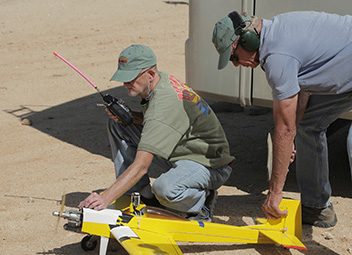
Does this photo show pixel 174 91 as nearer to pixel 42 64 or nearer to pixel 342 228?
pixel 342 228

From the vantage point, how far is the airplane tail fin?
4988 mm

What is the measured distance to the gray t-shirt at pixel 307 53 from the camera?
14.4 feet

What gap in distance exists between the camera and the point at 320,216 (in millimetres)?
5602

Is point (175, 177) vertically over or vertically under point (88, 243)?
over

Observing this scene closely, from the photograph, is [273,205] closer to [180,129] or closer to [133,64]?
[180,129]

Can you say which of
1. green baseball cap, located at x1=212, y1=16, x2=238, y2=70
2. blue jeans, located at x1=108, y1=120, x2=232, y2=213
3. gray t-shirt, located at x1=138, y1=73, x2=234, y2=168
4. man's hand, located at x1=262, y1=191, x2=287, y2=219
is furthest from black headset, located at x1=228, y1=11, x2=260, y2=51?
blue jeans, located at x1=108, y1=120, x2=232, y2=213

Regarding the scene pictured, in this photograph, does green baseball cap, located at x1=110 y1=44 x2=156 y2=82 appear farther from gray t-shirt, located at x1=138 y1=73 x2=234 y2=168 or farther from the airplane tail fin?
the airplane tail fin

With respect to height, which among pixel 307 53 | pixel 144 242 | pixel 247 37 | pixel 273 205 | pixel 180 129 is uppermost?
pixel 247 37

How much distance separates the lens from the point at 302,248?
16.1ft

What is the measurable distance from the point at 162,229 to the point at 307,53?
1332 mm

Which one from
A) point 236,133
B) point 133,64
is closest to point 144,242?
point 133,64

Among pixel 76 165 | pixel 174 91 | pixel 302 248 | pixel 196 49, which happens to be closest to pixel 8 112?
pixel 76 165

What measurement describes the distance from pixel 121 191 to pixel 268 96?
1.71 meters

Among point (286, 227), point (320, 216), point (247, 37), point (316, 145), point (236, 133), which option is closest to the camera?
point (247, 37)
